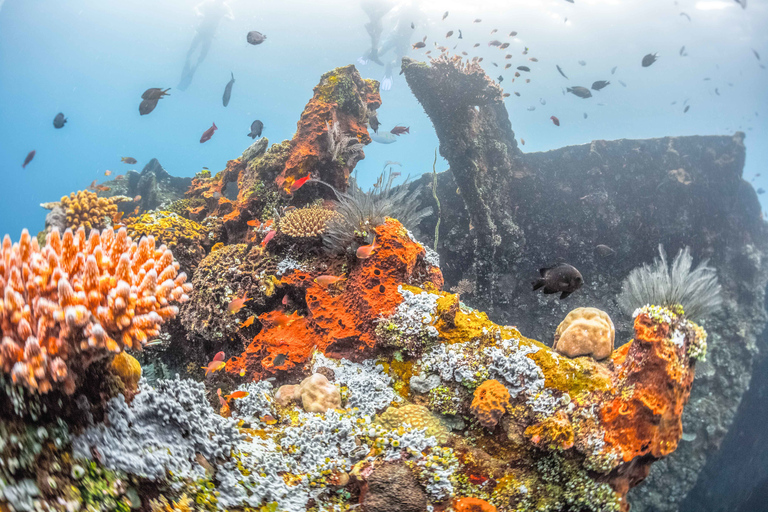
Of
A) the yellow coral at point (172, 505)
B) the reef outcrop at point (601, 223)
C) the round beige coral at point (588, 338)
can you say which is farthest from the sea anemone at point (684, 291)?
the reef outcrop at point (601, 223)

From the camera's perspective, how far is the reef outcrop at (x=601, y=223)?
9984mm

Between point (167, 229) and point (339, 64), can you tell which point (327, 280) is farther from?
point (339, 64)

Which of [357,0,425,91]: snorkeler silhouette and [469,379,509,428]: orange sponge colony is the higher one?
[357,0,425,91]: snorkeler silhouette

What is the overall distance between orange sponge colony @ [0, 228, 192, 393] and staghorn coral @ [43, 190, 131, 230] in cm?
472

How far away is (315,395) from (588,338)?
3.02 metres

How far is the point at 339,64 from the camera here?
2562 inches

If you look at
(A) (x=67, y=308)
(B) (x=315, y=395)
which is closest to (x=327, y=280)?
(B) (x=315, y=395)

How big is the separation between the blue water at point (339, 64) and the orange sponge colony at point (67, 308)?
35.0 ft

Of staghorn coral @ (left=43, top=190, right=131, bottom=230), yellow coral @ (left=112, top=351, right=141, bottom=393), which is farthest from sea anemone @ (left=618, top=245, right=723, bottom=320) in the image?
staghorn coral @ (left=43, top=190, right=131, bottom=230)

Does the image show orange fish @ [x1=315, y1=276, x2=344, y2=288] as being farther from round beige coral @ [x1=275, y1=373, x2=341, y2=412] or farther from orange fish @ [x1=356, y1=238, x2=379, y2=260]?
round beige coral @ [x1=275, y1=373, x2=341, y2=412]

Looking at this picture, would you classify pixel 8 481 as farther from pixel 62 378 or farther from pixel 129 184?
pixel 129 184

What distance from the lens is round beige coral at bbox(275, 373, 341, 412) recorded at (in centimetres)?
319

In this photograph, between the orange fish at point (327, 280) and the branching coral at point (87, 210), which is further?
the branching coral at point (87, 210)

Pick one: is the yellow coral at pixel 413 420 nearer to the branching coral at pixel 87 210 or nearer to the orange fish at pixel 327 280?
the orange fish at pixel 327 280
